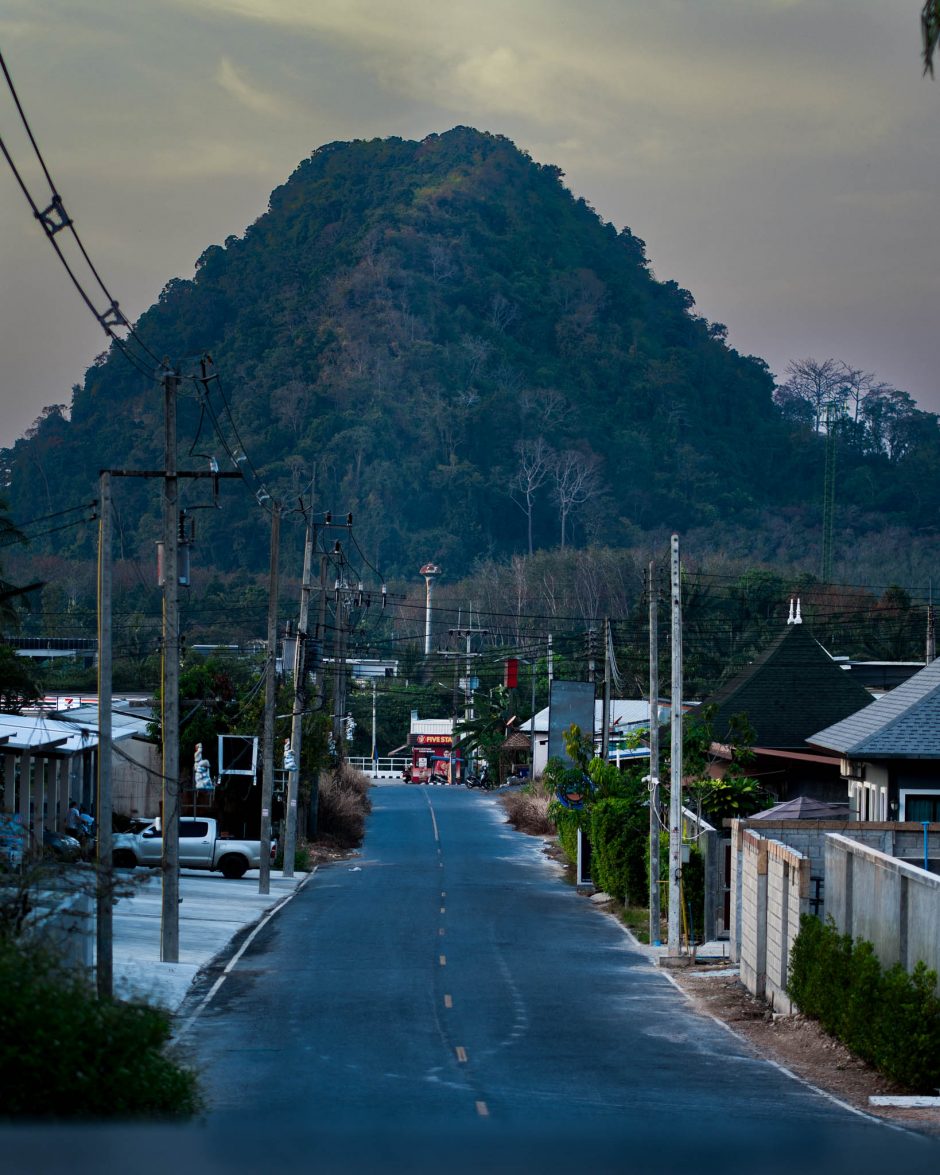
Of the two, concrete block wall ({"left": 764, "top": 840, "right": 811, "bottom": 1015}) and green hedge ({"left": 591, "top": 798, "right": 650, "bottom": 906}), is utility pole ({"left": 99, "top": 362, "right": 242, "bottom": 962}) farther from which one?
green hedge ({"left": 591, "top": 798, "right": 650, "bottom": 906})

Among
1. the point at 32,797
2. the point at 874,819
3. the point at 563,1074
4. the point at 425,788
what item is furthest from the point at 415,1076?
the point at 425,788

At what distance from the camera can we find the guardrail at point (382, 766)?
105375 millimetres

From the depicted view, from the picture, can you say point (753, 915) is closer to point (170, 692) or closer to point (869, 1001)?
point (869, 1001)

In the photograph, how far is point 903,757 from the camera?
29703mm

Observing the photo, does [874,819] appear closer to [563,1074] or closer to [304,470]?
[563,1074]

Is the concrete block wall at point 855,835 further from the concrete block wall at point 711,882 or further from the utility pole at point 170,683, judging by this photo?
the utility pole at point 170,683

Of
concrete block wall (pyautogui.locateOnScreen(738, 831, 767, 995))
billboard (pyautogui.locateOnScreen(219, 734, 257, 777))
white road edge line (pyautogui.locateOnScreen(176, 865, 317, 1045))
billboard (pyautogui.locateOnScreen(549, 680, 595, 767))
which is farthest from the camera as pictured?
billboard (pyautogui.locateOnScreen(549, 680, 595, 767))

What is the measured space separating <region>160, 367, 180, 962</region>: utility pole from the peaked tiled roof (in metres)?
12.2

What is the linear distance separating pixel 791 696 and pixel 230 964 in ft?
73.9

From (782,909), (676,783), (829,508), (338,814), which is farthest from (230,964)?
(829,508)

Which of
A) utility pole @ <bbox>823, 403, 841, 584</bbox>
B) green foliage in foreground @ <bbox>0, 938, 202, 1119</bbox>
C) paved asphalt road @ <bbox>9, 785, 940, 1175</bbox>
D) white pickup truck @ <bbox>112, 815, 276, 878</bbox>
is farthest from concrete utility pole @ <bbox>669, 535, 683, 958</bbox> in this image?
utility pole @ <bbox>823, 403, 841, 584</bbox>

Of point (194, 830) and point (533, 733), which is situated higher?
point (533, 733)

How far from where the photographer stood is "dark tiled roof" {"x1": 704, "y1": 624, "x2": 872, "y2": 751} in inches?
1750

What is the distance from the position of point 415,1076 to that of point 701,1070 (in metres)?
3.49
